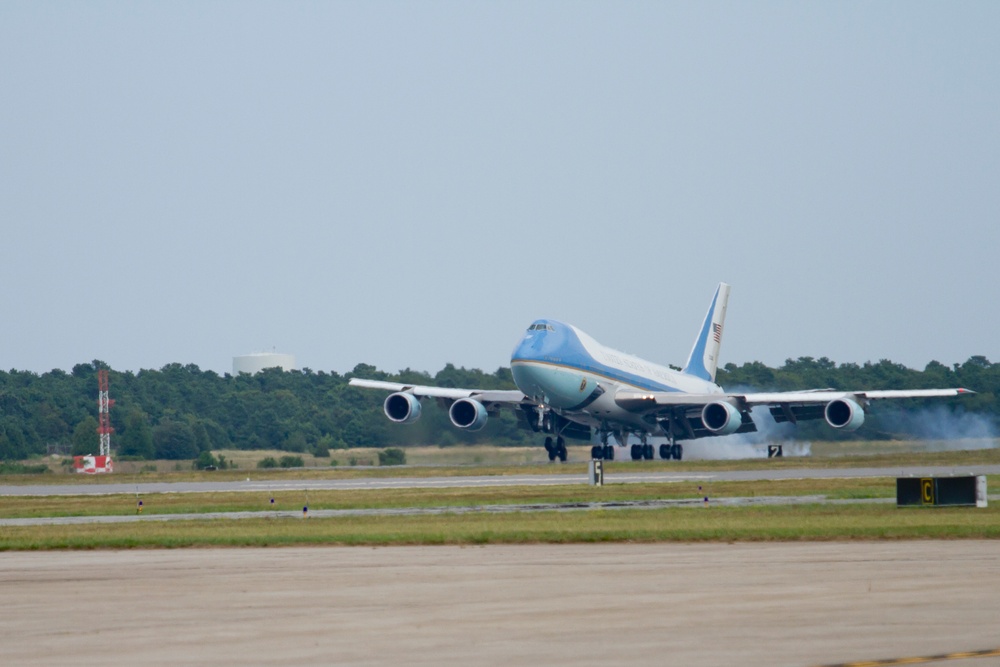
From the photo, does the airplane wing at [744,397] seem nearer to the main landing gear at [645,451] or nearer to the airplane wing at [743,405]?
the airplane wing at [743,405]

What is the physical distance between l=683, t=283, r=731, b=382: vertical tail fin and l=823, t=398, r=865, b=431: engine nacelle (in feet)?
50.6

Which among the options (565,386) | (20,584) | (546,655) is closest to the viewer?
(546,655)

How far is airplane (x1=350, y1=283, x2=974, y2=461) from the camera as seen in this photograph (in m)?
65.9

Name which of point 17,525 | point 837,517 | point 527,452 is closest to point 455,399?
point 527,452

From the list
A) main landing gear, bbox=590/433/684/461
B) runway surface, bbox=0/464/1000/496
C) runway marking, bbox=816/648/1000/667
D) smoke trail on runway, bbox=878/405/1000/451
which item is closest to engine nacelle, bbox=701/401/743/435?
main landing gear, bbox=590/433/684/461

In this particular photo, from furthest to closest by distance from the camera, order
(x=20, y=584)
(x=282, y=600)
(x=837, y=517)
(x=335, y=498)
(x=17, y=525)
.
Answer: (x=335, y=498) < (x=17, y=525) < (x=837, y=517) < (x=20, y=584) < (x=282, y=600)

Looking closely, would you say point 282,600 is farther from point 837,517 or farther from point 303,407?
point 303,407

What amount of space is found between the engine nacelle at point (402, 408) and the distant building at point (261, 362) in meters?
74.7

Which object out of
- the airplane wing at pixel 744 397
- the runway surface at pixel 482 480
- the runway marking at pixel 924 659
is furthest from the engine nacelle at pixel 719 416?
the runway marking at pixel 924 659

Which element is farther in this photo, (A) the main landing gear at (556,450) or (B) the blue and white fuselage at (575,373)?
(A) the main landing gear at (556,450)

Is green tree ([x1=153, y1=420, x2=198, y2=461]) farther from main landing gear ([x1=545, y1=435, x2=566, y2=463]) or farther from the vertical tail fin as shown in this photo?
the vertical tail fin

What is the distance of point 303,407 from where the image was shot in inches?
4454

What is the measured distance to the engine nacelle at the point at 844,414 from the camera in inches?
2631

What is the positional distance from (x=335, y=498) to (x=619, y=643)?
30118 millimetres
